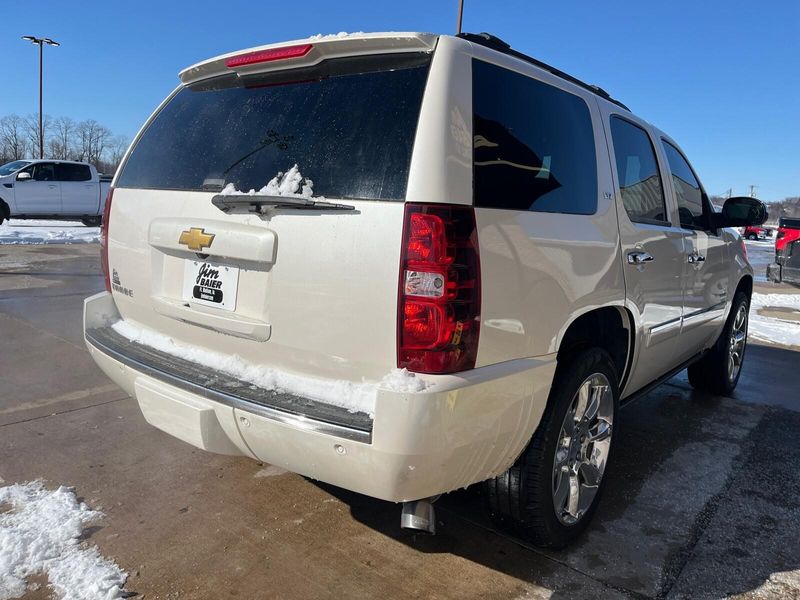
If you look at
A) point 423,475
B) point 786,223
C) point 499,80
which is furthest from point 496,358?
point 786,223

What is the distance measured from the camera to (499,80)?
2.33 metres

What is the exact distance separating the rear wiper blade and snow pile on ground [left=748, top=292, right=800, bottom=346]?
7203mm

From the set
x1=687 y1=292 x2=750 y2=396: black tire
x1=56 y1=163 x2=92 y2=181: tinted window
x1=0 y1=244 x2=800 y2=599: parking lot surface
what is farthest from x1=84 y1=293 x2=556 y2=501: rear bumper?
x1=56 y1=163 x2=92 y2=181: tinted window

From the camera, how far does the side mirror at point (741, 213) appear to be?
4.34m

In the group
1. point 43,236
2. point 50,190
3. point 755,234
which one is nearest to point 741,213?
point 43,236

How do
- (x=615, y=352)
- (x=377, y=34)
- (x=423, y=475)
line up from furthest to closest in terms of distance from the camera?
1. (x=615, y=352)
2. (x=377, y=34)
3. (x=423, y=475)

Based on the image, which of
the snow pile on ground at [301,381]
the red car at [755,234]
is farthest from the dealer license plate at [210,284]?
the red car at [755,234]

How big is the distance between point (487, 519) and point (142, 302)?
1.89 m

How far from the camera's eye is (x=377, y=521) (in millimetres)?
2910

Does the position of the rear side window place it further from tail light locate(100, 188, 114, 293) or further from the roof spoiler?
the roof spoiler

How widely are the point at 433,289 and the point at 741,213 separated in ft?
11.0

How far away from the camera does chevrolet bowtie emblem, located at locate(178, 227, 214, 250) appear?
2435mm

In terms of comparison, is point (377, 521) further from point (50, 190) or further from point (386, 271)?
point (50, 190)

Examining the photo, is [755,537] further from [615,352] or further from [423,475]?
[423,475]
